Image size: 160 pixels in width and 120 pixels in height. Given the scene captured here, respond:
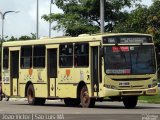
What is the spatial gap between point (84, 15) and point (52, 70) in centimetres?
3734

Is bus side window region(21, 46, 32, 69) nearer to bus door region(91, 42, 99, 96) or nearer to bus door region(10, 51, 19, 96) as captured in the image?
bus door region(10, 51, 19, 96)

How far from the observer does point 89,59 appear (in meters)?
29.9

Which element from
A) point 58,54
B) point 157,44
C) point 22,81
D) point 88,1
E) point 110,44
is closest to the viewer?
point 110,44

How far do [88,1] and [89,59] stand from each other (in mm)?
38546

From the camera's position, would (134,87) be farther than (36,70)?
No

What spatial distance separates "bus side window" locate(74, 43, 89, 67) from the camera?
3017 centimetres

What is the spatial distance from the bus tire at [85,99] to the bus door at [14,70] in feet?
20.0

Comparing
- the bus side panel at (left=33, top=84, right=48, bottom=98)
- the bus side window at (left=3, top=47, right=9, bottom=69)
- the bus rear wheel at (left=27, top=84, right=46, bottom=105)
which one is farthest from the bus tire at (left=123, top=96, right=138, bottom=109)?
the bus side window at (left=3, top=47, right=9, bottom=69)

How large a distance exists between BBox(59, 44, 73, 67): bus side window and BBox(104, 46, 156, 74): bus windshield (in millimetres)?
2562

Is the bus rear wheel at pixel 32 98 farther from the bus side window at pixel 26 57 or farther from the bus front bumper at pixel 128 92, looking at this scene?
the bus front bumper at pixel 128 92

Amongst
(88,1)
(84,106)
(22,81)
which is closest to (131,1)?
(88,1)

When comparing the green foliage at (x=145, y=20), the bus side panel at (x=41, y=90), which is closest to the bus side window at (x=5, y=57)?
the bus side panel at (x=41, y=90)

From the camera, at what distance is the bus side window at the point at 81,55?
1188 inches

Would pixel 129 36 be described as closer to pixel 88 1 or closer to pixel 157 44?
pixel 157 44
